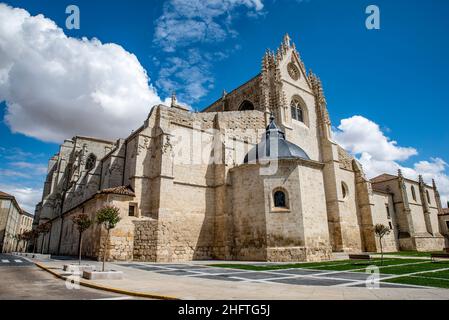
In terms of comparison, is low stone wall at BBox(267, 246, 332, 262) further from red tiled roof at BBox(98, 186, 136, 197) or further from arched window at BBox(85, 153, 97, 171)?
arched window at BBox(85, 153, 97, 171)

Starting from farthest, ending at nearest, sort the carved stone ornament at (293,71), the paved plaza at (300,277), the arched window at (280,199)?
the carved stone ornament at (293,71), the arched window at (280,199), the paved plaza at (300,277)

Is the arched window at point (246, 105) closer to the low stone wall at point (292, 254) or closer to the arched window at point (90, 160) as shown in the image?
the low stone wall at point (292, 254)

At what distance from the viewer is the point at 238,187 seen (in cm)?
1997

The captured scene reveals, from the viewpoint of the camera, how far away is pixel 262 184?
18.6 m

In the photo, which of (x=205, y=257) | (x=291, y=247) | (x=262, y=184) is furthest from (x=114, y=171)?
(x=291, y=247)

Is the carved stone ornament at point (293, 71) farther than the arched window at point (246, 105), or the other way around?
A: the arched window at point (246, 105)

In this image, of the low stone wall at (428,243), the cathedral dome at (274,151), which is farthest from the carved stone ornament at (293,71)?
the low stone wall at (428,243)

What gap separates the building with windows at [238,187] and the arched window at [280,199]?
65 millimetres

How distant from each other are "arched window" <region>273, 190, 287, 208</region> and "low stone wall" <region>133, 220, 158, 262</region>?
7.66 metres

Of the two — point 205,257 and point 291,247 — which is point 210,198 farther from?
point 291,247

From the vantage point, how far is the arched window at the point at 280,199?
18188 mm

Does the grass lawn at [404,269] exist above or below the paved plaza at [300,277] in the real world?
below

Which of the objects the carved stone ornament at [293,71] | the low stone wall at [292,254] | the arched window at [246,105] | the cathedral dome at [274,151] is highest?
the carved stone ornament at [293,71]

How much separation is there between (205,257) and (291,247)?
20.1 feet
